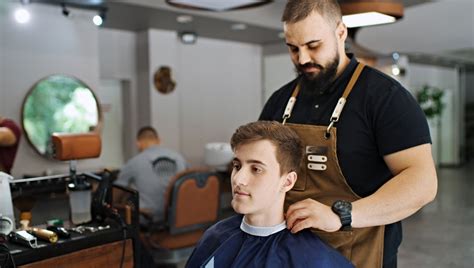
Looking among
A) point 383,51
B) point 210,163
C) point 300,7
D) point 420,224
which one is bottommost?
point 420,224

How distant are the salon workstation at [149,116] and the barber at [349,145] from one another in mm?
20

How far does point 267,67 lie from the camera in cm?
717

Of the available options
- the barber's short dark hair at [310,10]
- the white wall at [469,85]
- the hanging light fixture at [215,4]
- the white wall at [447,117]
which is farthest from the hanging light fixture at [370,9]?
the white wall at [469,85]

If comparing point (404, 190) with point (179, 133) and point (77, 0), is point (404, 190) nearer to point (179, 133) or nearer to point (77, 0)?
point (77, 0)

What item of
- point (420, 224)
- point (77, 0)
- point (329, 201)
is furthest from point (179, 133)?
point (329, 201)

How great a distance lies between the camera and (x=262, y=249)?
1.31 m

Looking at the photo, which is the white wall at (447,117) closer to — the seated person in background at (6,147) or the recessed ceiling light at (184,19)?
the recessed ceiling light at (184,19)

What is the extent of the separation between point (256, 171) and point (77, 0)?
3.53 metres

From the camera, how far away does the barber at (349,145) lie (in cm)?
114

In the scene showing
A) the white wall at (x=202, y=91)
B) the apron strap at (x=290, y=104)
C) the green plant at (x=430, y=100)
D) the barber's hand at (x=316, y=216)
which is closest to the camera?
the barber's hand at (x=316, y=216)

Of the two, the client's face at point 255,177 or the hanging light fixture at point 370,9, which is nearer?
the client's face at point 255,177

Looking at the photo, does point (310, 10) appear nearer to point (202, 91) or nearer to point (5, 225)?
point (5, 225)

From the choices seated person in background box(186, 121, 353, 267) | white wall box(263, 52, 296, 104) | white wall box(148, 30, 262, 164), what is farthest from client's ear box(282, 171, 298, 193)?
white wall box(263, 52, 296, 104)

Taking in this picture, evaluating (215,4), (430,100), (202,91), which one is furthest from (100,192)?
(430,100)
